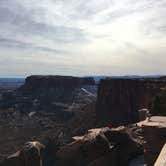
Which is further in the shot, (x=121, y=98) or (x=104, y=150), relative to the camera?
(x=121, y=98)

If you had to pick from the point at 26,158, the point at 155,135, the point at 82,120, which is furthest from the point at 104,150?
the point at 82,120

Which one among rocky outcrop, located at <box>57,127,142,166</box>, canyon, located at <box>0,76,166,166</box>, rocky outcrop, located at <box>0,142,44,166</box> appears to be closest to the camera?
rocky outcrop, located at <box>57,127,142,166</box>

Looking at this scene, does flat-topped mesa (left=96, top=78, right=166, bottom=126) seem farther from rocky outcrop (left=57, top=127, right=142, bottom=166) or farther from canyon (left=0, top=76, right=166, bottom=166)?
rocky outcrop (left=57, top=127, right=142, bottom=166)

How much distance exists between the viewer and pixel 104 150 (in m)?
16.5

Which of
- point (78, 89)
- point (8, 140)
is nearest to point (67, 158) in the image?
point (8, 140)

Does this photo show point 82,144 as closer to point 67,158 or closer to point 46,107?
point 67,158

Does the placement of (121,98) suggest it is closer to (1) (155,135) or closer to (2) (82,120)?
(2) (82,120)

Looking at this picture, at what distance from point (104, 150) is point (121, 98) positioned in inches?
1952

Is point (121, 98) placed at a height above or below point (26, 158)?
below

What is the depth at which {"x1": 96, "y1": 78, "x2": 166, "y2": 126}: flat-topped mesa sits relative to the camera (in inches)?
2346

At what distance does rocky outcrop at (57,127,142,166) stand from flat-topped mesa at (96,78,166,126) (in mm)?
39648

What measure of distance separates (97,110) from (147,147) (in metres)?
56.7

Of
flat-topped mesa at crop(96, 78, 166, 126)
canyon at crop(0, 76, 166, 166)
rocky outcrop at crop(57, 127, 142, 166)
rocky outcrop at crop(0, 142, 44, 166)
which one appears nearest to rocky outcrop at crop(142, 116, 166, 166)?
canyon at crop(0, 76, 166, 166)

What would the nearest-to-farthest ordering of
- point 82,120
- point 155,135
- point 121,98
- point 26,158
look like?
point 155,135 → point 26,158 → point 82,120 → point 121,98
